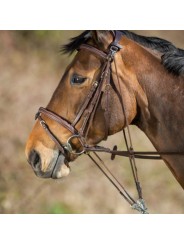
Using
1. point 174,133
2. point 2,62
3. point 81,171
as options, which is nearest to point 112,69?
point 174,133

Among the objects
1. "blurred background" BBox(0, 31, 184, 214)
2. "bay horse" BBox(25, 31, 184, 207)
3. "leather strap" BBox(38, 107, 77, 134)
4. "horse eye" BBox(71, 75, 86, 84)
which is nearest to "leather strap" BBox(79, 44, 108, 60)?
"bay horse" BBox(25, 31, 184, 207)

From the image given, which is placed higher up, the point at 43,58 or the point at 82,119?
the point at 43,58

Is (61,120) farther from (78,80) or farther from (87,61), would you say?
(87,61)

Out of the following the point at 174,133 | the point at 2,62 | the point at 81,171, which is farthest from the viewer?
the point at 2,62

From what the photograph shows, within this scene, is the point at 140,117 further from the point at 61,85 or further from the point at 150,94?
the point at 61,85

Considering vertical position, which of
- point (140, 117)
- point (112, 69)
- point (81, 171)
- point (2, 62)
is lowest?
point (140, 117)

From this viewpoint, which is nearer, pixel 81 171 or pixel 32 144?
pixel 32 144

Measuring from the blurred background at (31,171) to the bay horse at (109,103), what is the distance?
447 cm

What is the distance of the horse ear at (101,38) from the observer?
3715mm

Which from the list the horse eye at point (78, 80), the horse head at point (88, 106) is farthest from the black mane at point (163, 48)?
the horse eye at point (78, 80)

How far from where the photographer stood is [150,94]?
146 inches

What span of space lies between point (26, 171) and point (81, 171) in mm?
1312

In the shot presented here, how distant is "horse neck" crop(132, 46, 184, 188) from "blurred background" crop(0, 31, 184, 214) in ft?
15.9

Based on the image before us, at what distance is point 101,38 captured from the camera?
3730 mm
